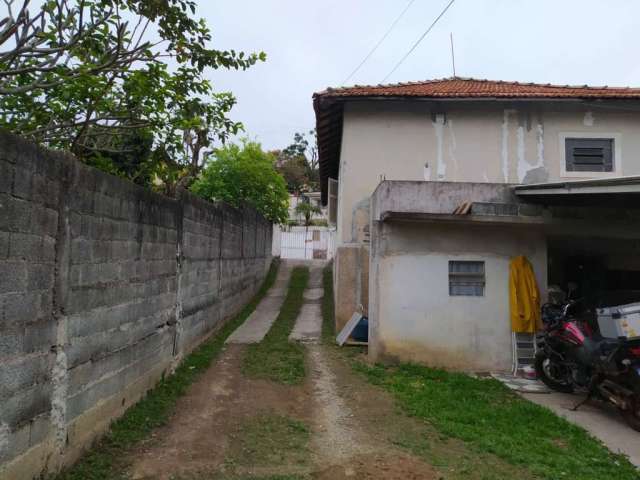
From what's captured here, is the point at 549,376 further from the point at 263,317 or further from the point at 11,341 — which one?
the point at 263,317

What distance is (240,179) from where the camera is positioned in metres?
17.8

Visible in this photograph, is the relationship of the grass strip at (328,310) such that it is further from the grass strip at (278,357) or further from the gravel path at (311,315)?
the grass strip at (278,357)

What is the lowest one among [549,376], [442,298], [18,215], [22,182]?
[549,376]

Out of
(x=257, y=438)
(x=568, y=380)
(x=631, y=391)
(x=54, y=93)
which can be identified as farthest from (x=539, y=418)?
(x=54, y=93)

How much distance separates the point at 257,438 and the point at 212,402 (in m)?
1.29

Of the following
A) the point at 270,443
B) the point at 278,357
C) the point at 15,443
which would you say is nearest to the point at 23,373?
the point at 15,443

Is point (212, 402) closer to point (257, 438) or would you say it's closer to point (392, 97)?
point (257, 438)

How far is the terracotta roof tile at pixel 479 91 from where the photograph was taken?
1052 cm

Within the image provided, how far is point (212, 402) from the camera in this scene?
5816mm


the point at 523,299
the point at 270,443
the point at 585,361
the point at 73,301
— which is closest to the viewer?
the point at 73,301

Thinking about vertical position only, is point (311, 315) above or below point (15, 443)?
below

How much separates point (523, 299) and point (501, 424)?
115 inches

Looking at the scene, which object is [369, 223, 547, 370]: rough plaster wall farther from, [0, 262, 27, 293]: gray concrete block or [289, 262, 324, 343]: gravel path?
[0, 262, 27, 293]: gray concrete block

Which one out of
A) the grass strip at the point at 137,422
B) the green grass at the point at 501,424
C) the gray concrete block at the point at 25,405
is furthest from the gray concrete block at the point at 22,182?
the green grass at the point at 501,424
